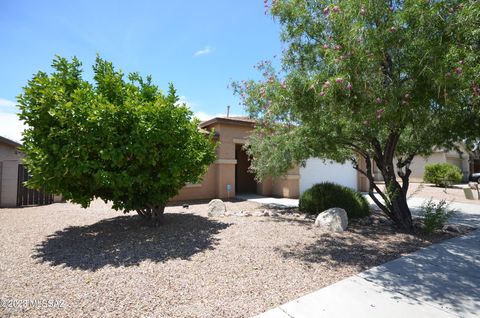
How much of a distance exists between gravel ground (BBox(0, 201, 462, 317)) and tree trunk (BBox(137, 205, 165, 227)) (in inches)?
9.2

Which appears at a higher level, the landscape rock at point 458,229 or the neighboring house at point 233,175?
the neighboring house at point 233,175

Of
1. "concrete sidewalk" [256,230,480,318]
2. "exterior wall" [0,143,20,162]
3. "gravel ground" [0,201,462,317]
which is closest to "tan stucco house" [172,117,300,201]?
"gravel ground" [0,201,462,317]

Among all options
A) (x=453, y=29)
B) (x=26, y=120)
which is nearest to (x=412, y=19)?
(x=453, y=29)

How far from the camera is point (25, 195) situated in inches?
447

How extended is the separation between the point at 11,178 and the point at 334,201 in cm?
1341

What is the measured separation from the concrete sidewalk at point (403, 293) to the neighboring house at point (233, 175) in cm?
790

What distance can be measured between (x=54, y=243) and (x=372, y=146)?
8.51m

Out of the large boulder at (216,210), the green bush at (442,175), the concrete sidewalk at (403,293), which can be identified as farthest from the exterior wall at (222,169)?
the green bush at (442,175)

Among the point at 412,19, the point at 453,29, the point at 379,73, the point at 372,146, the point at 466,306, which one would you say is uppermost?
the point at 412,19

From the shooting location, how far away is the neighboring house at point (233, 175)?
43.5ft

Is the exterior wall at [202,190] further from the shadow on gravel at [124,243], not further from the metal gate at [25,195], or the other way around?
the metal gate at [25,195]

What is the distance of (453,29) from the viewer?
3545 millimetres

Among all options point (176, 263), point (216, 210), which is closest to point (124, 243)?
point (176, 263)

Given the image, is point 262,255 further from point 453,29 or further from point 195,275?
point 453,29
